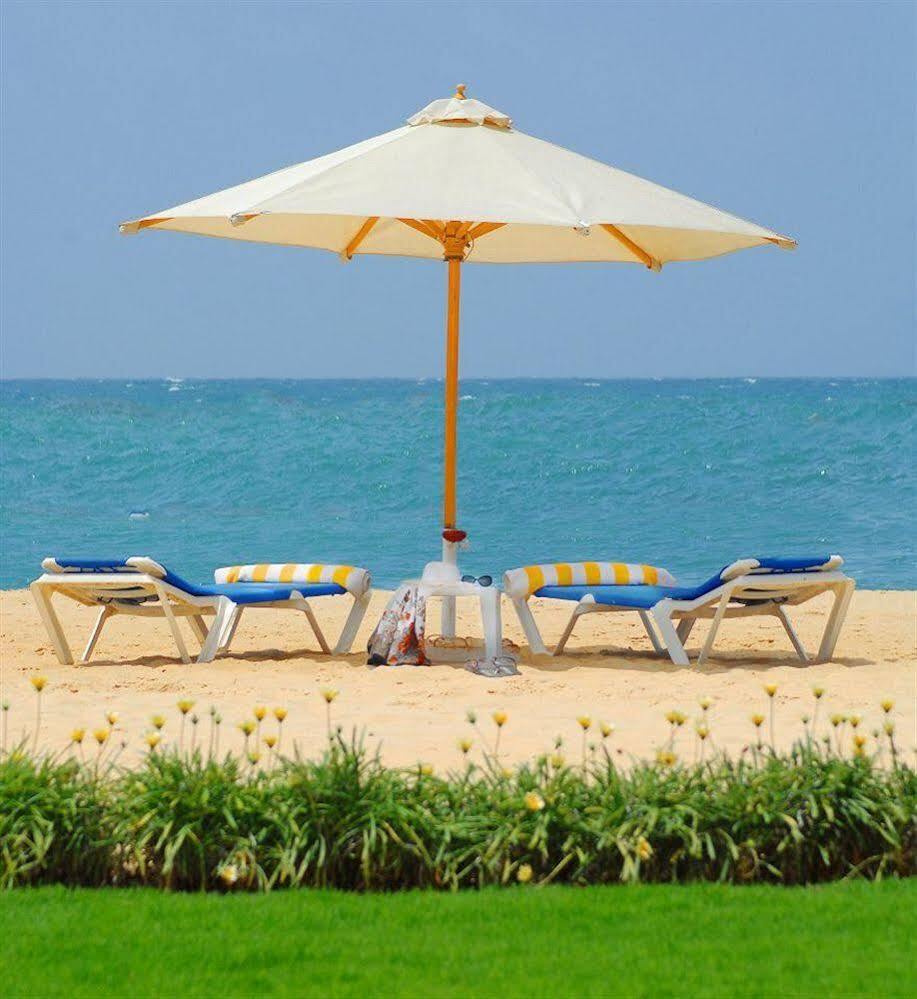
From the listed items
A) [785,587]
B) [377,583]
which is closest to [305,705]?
[785,587]

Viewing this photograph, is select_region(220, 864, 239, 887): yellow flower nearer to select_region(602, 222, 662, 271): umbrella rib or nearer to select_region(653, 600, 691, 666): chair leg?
select_region(653, 600, 691, 666): chair leg

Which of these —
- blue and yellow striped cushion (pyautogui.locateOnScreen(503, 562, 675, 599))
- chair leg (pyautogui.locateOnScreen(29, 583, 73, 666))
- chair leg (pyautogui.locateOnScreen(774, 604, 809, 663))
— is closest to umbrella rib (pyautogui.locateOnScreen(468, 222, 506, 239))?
blue and yellow striped cushion (pyautogui.locateOnScreen(503, 562, 675, 599))

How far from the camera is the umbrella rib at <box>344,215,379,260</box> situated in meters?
9.95

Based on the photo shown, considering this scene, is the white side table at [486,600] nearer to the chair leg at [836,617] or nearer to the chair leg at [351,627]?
the chair leg at [351,627]

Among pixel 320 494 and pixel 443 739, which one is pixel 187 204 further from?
pixel 320 494

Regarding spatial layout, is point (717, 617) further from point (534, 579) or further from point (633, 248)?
point (633, 248)

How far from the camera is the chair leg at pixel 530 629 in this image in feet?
28.8

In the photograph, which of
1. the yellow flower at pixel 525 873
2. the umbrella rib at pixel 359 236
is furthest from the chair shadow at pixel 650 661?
the yellow flower at pixel 525 873

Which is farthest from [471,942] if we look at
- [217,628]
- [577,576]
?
[217,628]

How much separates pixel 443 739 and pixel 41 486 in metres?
25.0

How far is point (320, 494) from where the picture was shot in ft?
94.3

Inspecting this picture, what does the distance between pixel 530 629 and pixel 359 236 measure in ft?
8.84

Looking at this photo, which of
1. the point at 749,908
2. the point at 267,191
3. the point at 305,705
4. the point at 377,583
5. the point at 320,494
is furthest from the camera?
the point at 320,494

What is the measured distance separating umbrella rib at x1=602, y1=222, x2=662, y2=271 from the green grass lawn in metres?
5.50
